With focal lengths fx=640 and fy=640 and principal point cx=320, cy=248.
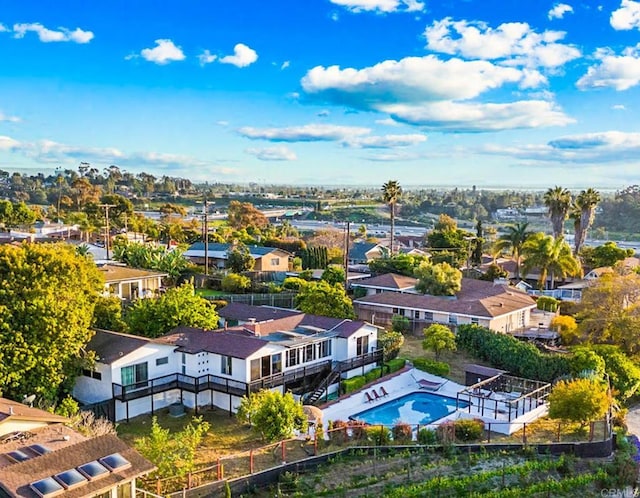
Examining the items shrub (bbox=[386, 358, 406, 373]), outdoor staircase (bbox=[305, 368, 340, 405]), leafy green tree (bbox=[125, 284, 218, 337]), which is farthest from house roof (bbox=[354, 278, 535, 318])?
leafy green tree (bbox=[125, 284, 218, 337])

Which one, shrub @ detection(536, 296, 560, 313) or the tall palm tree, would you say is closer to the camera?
shrub @ detection(536, 296, 560, 313)

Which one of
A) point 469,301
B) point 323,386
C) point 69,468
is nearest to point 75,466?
point 69,468

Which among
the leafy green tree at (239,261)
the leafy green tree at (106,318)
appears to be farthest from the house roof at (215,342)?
the leafy green tree at (239,261)

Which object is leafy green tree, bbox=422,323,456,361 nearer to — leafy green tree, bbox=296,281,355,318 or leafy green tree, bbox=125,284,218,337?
leafy green tree, bbox=296,281,355,318

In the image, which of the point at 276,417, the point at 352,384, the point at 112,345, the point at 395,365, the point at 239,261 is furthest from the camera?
the point at 239,261

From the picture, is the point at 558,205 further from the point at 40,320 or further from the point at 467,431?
the point at 40,320

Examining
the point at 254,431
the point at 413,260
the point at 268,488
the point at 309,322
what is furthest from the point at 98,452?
the point at 413,260
